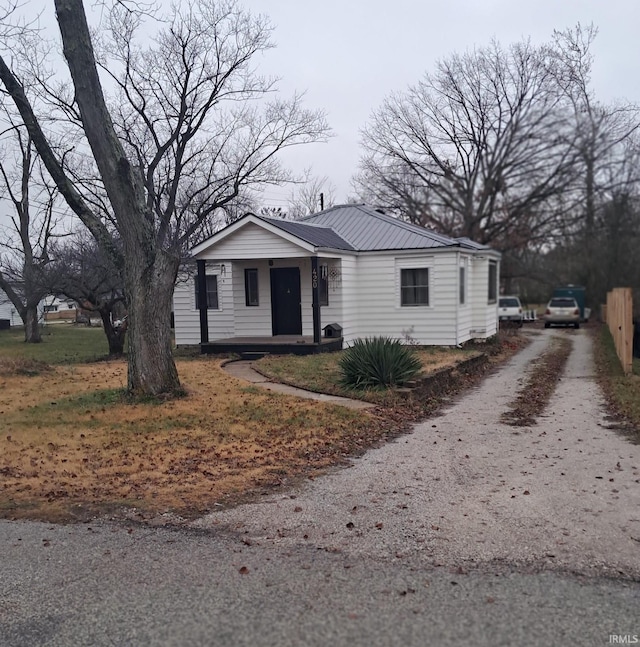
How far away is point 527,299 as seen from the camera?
53969 mm

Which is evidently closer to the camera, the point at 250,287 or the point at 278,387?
the point at 278,387

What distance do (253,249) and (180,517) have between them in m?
12.9

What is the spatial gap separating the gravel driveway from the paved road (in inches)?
0.9

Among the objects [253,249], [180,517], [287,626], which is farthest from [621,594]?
[253,249]

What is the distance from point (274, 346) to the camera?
17719 mm

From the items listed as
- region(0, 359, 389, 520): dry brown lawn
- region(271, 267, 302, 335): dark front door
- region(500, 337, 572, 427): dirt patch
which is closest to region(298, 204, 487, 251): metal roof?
region(271, 267, 302, 335): dark front door

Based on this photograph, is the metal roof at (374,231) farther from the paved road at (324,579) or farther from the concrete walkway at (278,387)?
the paved road at (324,579)

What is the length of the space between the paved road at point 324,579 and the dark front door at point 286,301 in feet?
44.5

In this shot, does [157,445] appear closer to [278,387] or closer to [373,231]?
[278,387]

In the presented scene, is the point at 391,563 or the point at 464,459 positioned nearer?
the point at 391,563

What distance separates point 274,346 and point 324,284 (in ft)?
8.57

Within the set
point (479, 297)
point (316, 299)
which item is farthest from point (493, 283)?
point (316, 299)

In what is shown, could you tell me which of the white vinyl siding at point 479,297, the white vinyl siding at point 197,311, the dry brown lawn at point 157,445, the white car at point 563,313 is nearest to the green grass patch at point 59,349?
the white vinyl siding at point 197,311

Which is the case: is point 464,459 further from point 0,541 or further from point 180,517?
point 0,541
